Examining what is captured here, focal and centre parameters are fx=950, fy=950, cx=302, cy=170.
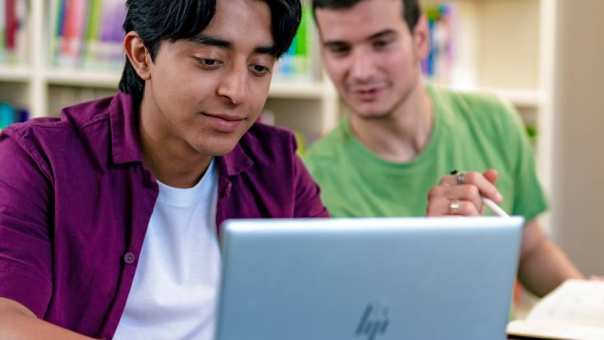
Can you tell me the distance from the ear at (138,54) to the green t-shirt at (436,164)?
2.82 feet

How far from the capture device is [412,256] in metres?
0.91

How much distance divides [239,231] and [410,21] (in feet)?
5.45

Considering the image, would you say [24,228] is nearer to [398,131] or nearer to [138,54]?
[138,54]

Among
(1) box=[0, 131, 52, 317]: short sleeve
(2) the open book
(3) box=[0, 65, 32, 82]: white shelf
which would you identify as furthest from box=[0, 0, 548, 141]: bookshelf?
(2) the open book

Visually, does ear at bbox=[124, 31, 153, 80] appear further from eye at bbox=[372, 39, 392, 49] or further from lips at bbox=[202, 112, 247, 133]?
eye at bbox=[372, 39, 392, 49]

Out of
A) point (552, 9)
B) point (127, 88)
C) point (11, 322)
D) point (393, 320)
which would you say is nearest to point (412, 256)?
point (393, 320)

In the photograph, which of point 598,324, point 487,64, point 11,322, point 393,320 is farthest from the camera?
point 487,64

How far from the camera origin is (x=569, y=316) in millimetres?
1524

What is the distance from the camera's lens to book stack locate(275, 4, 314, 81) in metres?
3.11

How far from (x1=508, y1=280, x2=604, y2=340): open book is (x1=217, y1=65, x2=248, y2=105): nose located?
50 centimetres

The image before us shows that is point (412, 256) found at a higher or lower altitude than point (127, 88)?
lower

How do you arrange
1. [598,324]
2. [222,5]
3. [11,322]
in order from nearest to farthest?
[11,322] < [222,5] < [598,324]

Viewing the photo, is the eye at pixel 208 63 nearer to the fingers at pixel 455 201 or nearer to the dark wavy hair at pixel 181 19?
the dark wavy hair at pixel 181 19

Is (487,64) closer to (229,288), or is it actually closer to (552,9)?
(552,9)
